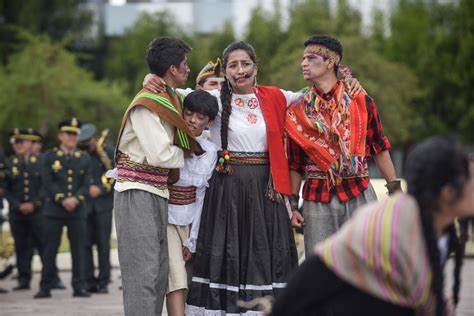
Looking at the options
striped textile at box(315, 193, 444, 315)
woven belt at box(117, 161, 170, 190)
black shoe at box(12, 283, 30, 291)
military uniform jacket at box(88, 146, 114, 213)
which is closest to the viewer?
striped textile at box(315, 193, 444, 315)

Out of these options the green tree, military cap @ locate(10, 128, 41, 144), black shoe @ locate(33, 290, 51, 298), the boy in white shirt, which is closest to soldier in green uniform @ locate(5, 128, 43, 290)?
military cap @ locate(10, 128, 41, 144)

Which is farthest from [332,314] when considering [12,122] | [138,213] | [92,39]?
[92,39]

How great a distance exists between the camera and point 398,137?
138 feet

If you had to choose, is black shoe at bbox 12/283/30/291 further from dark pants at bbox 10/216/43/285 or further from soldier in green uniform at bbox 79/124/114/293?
soldier in green uniform at bbox 79/124/114/293

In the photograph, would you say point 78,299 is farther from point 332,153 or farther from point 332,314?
point 332,314

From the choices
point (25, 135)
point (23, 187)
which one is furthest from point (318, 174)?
point (25, 135)

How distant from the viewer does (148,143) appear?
22.5 feet

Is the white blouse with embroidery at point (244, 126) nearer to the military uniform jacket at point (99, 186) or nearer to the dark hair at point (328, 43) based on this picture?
the dark hair at point (328, 43)

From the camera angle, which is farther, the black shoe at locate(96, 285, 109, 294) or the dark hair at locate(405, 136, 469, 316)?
the black shoe at locate(96, 285, 109, 294)

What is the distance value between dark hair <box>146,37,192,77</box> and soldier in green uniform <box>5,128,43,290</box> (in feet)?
23.1

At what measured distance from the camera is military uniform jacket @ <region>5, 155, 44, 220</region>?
46.3ft

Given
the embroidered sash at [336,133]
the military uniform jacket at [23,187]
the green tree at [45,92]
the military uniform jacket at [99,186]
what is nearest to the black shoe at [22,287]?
the military uniform jacket at [23,187]

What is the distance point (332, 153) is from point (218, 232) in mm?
980

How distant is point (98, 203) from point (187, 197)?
670cm
